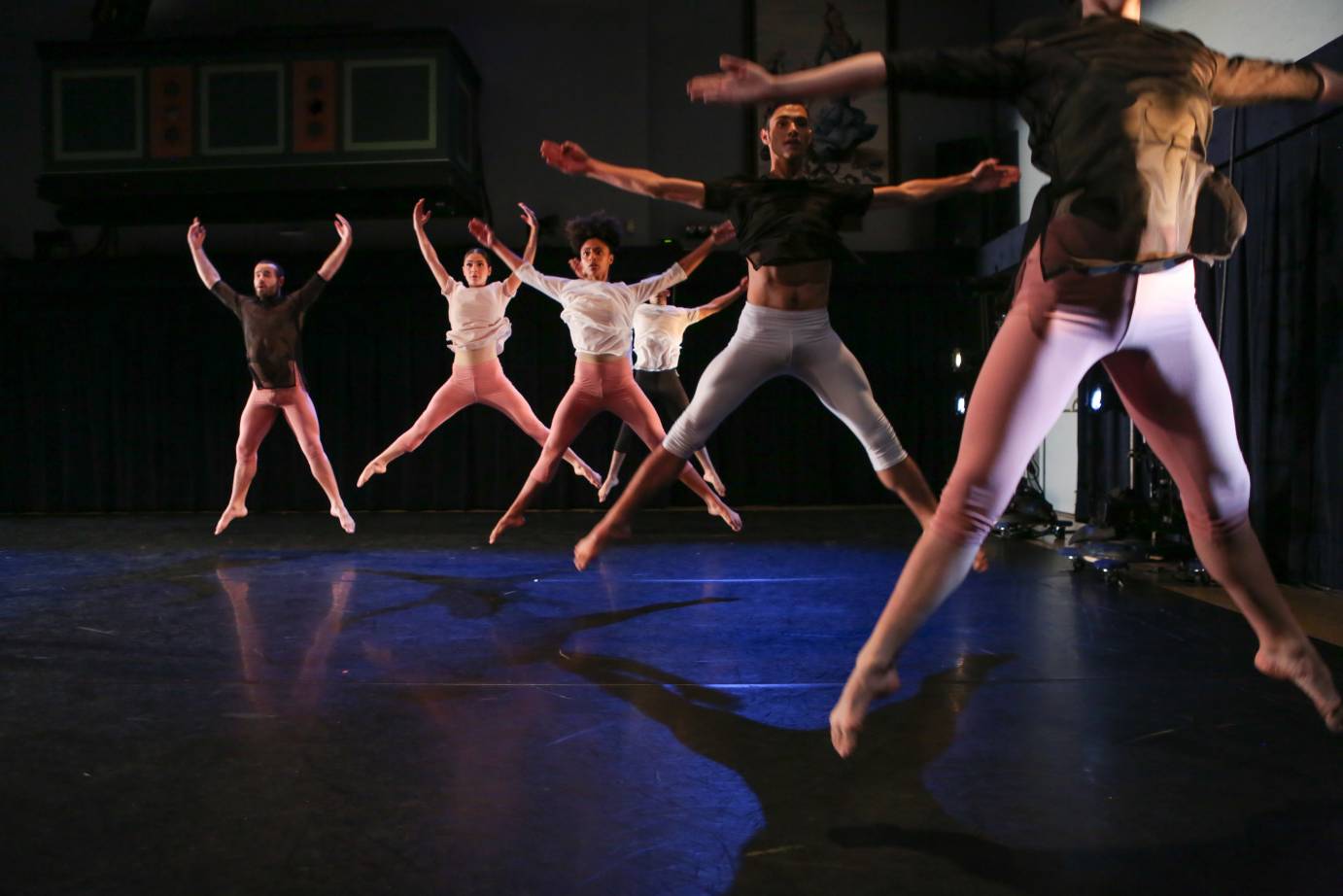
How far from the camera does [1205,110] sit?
1.68 metres

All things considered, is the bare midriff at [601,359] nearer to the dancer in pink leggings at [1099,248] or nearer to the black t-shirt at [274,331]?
the black t-shirt at [274,331]

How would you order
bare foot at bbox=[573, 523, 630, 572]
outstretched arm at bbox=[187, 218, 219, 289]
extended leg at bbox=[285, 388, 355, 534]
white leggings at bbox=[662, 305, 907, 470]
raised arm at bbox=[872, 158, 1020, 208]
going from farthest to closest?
extended leg at bbox=[285, 388, 355, 534]
outstretched arm at bbox=[187, 218, 219, 289]
bare foot at bbox=[573, 523, 630, 572]
white leggings at bbox=[662, 305, 907, 470]
raised arm at bbox=[872, 158, 1020, 208]

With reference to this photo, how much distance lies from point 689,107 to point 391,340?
11.7 ft

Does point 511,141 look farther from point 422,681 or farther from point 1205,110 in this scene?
point 1205,110

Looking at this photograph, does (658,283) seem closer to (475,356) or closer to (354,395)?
(475,356)

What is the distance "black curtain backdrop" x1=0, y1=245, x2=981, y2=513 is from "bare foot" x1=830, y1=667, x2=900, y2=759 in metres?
7.28

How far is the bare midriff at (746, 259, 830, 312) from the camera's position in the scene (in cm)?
302

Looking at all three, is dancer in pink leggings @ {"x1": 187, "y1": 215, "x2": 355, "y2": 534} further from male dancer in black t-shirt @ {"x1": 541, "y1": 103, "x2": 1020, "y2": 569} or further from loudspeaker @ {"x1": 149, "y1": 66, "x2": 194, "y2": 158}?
male dancer in black t-shirt @ {"x1": 541, "y1": 103, "x2": 1020, "y2": 569}

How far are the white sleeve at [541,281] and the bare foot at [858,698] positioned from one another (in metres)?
3.32

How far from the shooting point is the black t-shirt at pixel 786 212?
3006mm

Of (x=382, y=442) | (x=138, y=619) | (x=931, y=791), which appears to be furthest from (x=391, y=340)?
(x=931, y=791)

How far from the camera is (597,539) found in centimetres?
338

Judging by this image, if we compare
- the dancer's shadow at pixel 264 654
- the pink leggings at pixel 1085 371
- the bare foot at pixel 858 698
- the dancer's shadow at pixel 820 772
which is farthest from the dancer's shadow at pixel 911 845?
the dancer's shadow at pixel 264 654

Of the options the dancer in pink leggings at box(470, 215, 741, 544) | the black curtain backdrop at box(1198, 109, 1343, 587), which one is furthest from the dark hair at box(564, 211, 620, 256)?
the black curtain backdrop at box(1198, 109, 1343, 587)
